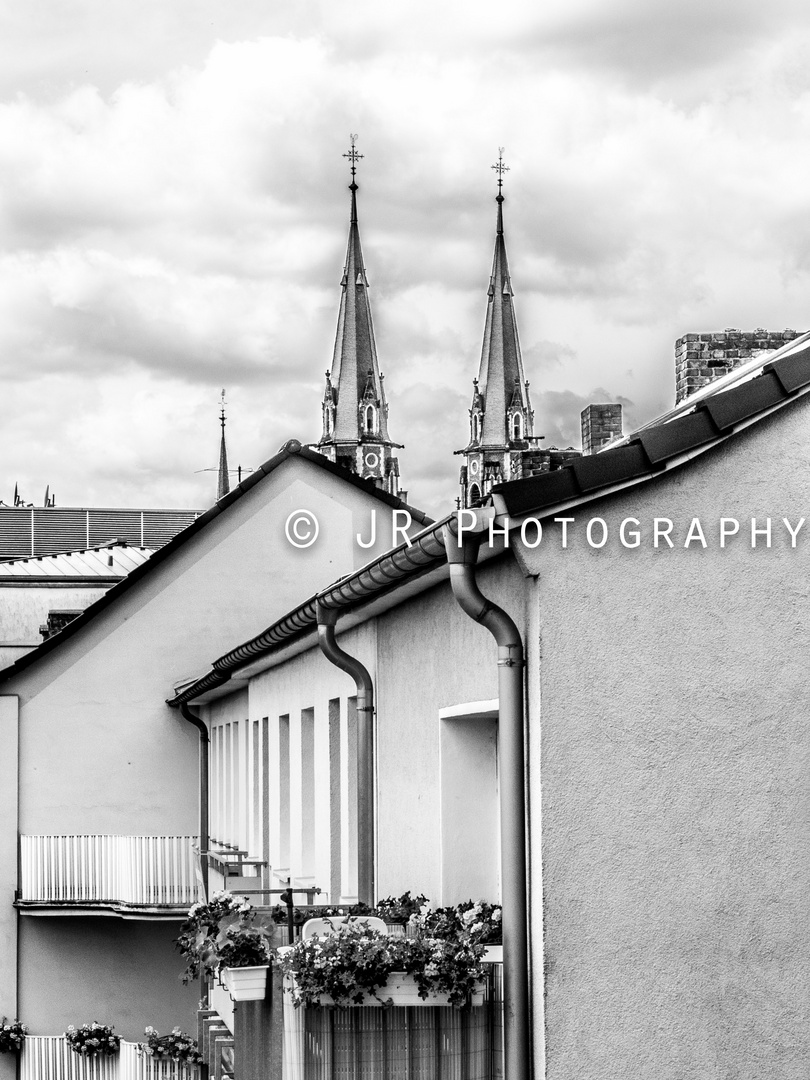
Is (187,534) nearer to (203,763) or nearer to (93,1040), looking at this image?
(203,763)

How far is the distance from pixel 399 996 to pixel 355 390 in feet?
408

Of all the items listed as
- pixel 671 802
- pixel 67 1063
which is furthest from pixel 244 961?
pixel 67 1063

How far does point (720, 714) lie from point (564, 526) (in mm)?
1067

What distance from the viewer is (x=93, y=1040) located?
75.3ft

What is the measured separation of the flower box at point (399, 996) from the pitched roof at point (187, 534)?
1719 centimetres

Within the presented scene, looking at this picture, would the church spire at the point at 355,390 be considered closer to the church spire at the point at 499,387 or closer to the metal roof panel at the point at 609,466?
the church spire at the point at 499,387

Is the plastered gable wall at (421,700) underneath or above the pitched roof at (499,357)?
underneath

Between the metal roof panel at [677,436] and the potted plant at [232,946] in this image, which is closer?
the metal roof panel at [677,436]

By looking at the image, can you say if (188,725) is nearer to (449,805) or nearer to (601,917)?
(449,805)

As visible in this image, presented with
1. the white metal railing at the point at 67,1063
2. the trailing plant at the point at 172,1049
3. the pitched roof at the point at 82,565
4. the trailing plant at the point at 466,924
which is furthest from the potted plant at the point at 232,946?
the pitched roof at the point at 82,565

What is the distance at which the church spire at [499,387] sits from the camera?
12988 centimetres

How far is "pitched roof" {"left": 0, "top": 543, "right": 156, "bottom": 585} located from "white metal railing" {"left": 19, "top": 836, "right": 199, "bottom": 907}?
9.17 metres

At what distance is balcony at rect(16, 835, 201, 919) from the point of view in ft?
72.5

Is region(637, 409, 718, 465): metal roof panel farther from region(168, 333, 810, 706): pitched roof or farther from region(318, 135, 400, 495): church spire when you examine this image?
region(318, 135, 400, 495): church spire
